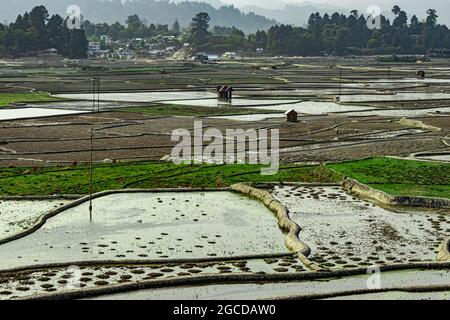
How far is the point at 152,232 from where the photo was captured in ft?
65.4

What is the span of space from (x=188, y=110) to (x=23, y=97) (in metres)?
14.0

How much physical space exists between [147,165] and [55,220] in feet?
28.6

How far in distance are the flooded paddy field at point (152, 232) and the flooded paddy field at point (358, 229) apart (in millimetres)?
1048

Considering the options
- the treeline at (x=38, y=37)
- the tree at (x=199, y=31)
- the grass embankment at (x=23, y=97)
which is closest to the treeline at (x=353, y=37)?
the tree at (x=199, y=31)

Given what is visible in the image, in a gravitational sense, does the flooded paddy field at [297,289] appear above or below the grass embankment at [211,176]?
below

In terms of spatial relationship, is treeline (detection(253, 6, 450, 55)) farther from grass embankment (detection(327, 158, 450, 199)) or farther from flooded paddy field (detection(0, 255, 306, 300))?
flooded paddy field (detection(0, 255, 306, 300))

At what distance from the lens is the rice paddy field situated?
15.9 m

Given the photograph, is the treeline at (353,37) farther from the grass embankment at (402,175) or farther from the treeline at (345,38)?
the grass embankment at (402,175)

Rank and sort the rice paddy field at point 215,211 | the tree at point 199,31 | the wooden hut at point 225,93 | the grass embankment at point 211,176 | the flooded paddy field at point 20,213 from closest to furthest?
the rice paddy field at point 215,211
the flooded paddy field at point 20,213
the grass embankment at point 211,176
the wooden hut at point 225,93
the tree at point 199,31

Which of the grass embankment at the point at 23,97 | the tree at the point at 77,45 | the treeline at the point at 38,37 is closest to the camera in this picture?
the grass embankment at the point at 23,97

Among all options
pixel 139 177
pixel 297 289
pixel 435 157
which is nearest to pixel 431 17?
pixel 435 157

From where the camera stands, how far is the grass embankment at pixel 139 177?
82.2 feet
